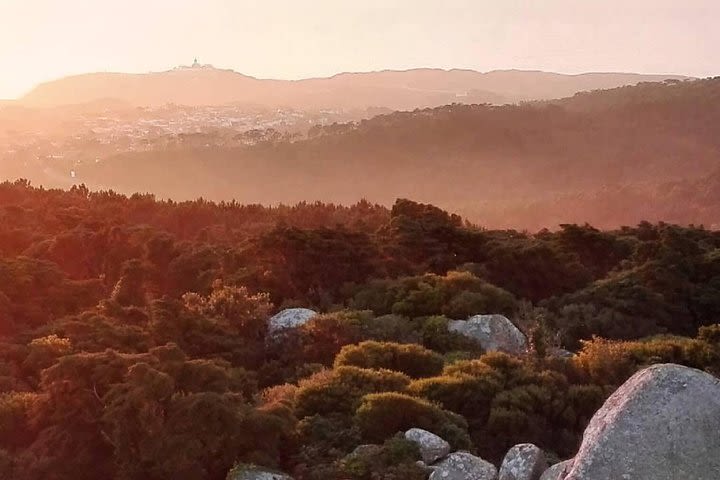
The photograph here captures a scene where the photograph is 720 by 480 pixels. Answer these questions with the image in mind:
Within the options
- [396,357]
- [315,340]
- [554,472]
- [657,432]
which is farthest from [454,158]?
[657,432]

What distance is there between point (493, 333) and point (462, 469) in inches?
324

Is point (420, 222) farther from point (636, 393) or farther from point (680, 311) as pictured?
point (636, 393)

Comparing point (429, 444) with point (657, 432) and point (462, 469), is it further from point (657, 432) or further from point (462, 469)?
point (657, 432)

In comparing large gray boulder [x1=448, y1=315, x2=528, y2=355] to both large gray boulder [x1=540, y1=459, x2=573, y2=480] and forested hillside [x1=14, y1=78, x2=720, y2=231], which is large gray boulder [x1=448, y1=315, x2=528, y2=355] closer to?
large gray boulder [x1=540, y1=459, x2=573, y2=480]

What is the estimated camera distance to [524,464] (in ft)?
33.3

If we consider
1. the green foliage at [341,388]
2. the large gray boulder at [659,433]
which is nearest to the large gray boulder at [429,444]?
the green foliage at [341,388]

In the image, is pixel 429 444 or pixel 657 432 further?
pixel 429 444

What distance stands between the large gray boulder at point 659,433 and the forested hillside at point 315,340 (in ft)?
10.6

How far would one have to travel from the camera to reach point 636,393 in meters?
8.02

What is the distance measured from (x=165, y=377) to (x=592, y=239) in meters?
23.1

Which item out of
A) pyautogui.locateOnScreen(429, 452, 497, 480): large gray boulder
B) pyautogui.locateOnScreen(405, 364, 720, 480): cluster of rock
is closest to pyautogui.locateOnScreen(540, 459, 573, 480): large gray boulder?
pyautogui.locateOnScreen(405, 364, 720, 480): cluster of rock

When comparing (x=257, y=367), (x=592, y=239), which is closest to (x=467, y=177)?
(x=592, y=239)

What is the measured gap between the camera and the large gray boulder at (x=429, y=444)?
10898 mm

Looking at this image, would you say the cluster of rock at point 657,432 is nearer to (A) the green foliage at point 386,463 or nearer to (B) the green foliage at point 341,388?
(A) the green foliage at point 386,463
